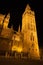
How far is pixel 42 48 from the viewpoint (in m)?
46.3

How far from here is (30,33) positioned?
4750 cm

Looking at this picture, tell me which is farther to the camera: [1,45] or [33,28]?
[33,28]

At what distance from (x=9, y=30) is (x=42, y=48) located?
1296 cm

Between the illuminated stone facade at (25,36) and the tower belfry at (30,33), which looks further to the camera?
the tower belfry at (30,33)

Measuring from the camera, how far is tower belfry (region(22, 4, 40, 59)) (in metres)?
43.5

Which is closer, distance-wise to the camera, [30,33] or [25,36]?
[25,36]

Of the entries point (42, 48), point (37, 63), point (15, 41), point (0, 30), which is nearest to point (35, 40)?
point (42, 48)

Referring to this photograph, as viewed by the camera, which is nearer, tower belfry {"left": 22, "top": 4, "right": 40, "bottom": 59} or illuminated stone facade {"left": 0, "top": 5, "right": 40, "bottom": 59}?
illuminated stone facade {"left": 0, "top": 5, "right": 40, "bottom": 59}

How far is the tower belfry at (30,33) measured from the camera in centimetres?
4350

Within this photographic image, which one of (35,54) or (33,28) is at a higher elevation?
(33,28)

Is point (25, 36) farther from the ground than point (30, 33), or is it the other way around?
point (30, 33)

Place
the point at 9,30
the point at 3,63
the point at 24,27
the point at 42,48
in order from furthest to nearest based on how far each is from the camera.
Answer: the point at 24,27 → the point at 42,48 → the point at 9,30 → the point at 3,63

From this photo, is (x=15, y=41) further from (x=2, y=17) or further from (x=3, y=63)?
(x=3, y=63)

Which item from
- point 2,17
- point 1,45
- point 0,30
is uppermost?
point 2,17
